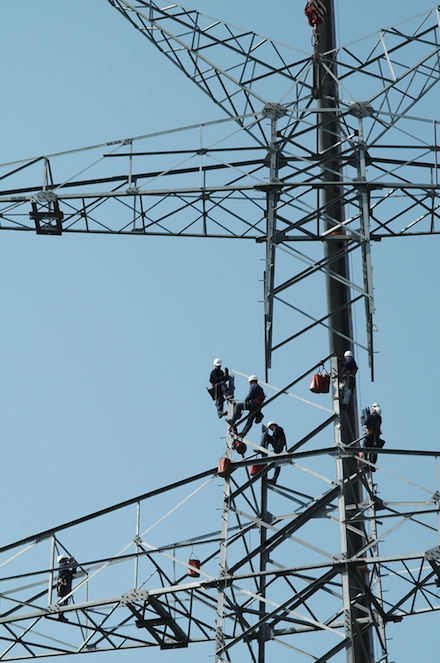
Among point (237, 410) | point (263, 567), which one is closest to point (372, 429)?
point (237, 410)

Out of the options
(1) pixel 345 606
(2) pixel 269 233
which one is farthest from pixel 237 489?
(2) pixel 269 233

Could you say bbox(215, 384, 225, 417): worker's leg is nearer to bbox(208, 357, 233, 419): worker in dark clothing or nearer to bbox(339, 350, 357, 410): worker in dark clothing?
bbox(208, 357, 233, 419): worker in dark clothing

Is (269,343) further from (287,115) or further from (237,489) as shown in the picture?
(287,115)

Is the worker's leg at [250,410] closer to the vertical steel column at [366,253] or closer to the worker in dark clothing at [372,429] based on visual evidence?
the vertical steel column at [366,253]

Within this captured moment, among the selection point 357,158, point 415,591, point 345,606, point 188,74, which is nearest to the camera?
point 345,606

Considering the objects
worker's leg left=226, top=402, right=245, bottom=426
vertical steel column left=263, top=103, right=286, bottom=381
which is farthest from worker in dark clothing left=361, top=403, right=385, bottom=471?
vertical steel column left=263, top=103, right=286, bottom=381

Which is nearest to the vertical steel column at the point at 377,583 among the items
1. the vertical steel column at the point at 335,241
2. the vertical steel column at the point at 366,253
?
the vertical steel column at the point at 335,241

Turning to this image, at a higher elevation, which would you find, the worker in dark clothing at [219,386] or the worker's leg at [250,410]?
the worker in dark clothing at [219,386]

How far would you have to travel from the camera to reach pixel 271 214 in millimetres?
32156

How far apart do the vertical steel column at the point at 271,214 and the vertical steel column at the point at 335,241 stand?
47.4 inches

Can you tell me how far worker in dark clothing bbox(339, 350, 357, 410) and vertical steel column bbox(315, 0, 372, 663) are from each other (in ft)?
1.64

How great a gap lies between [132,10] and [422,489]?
54.9 feet

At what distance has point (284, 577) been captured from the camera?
28953 mm

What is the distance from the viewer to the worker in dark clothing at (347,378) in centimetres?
3016
